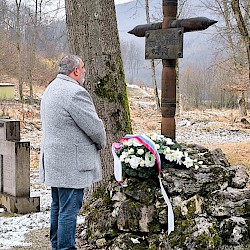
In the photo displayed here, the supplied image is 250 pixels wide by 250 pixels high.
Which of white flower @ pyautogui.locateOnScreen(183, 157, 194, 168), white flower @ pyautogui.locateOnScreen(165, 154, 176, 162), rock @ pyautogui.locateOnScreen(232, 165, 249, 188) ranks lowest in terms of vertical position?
rock @ pyautogui.locateOnScreen(232, 165, 249, 188)

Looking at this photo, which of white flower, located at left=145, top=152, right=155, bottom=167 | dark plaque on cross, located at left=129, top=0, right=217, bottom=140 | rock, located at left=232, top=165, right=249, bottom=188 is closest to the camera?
white flower, located at left=145, top=152, right=155, bottom=167

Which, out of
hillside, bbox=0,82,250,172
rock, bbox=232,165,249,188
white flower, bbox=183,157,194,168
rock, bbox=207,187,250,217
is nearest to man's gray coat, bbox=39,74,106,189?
white flower, bbox=183,157,194,168

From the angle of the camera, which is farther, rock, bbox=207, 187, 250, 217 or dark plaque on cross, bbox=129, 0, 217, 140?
dark plaque on cross, bbox=129, 0, 217, 140

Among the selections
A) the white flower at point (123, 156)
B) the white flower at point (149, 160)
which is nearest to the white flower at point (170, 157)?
the white flower at point (149, 160)

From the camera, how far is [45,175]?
4.80m

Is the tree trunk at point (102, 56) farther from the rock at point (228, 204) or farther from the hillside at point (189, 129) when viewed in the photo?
the hillside at point (189, 129)

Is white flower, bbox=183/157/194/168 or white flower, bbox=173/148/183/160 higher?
white flower, bbox=173/148/183/160

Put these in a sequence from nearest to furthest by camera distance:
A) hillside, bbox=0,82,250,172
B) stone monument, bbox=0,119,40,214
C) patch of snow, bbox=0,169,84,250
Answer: patch of snow, bbox=0,169,84,250 < stone monument, bbox=0,119,40,214 < hillside, bbox=0,82,250,172

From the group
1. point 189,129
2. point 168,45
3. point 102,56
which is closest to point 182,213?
point 168,45

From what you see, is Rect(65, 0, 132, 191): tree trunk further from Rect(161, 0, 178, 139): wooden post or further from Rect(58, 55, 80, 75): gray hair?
Rect(58, 55, 80, 75): gray hair

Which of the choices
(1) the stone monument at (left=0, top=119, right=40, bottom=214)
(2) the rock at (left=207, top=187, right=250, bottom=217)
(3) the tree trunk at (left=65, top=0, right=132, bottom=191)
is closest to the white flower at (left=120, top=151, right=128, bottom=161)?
(2) the rock at (left=207, top=187, right=250, bottom=217)

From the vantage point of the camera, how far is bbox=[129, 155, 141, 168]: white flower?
16.9 ft

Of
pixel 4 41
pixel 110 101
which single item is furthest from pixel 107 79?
pixel 4 41

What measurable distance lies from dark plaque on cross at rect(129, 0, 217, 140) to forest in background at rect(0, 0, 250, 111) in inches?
484
